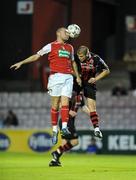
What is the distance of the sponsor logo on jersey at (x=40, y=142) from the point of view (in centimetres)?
2470

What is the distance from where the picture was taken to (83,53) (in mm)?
14742

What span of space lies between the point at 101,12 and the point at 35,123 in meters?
8.28

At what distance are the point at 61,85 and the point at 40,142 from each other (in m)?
10.8

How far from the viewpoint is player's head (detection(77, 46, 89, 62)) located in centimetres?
1470

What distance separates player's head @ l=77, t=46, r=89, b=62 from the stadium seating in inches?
513

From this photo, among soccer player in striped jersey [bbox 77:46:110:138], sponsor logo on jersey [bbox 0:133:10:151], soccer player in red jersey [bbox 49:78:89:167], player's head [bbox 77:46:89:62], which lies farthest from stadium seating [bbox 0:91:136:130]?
player's head [bbox 77:46:89:62]

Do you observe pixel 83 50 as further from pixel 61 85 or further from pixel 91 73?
pixel 61 85

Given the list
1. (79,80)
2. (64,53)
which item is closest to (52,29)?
(79,80)

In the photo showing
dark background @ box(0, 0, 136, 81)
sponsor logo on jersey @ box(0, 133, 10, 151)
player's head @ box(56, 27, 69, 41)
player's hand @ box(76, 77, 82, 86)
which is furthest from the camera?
dark background @ box(0, 0, 136, 81)

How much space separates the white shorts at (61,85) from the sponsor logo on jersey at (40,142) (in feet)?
33.6

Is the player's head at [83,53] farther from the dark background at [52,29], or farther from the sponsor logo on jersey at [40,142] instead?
the dark background at [52,29]

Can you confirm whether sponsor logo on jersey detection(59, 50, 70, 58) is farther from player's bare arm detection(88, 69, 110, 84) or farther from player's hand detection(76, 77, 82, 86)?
player's bare arm detection(88, 69, 110, 84)

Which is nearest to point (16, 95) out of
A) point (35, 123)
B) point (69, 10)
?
point (35, 123)

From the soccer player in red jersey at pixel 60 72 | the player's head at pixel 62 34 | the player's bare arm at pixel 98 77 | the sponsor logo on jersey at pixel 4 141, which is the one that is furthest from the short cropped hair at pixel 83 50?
the sponsor logo on jersey at pixel 4 141
